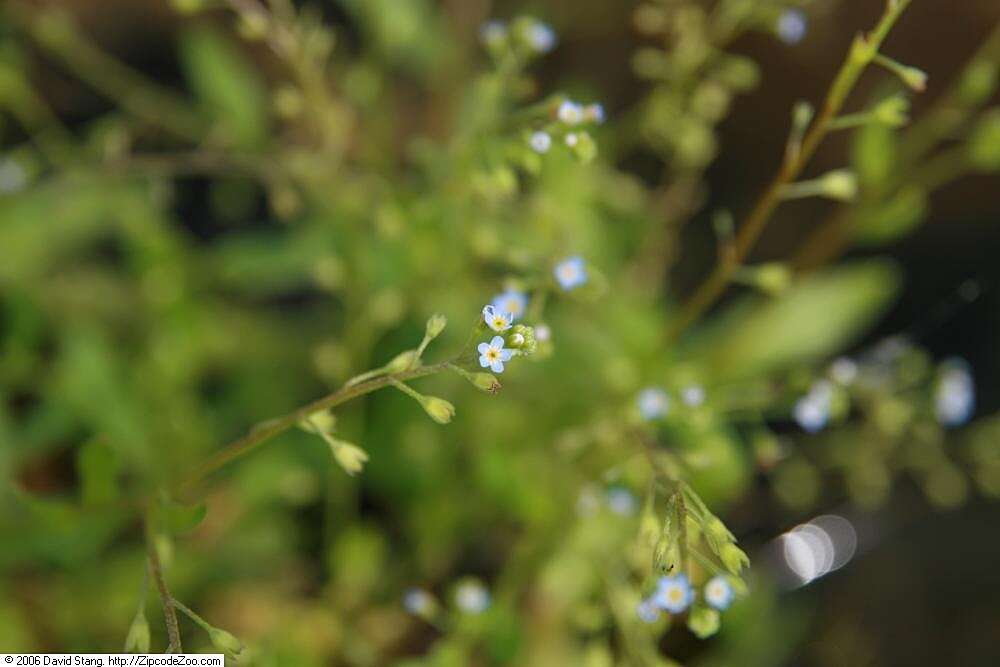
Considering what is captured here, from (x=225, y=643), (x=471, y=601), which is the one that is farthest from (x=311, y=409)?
(x=471, y=601)

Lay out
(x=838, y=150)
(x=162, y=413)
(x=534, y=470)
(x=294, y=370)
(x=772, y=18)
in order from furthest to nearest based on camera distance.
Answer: (x=838, y=150) → (x=294, y=370) → (x=162, y=413) → (x=534, y=470) → (x=772, y=18)

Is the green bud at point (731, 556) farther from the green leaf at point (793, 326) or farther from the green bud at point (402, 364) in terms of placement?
the green leaf at point (793, 326)

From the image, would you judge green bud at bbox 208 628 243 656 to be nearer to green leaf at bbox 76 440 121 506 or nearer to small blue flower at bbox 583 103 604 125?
green leaf at bbox 76 440 121 506

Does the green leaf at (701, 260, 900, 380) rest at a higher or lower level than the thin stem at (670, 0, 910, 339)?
higher

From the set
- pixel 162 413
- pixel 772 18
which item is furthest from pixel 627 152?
pixel 162 413

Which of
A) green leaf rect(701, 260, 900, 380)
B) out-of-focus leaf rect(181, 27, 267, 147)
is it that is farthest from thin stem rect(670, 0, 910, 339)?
out-of-focus leaf rect(181, 27, 267, 147)

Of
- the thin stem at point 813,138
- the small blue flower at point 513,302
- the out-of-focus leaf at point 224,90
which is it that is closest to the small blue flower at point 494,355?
the small blue flower at point 513,302

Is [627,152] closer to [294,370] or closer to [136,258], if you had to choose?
[294,370]
